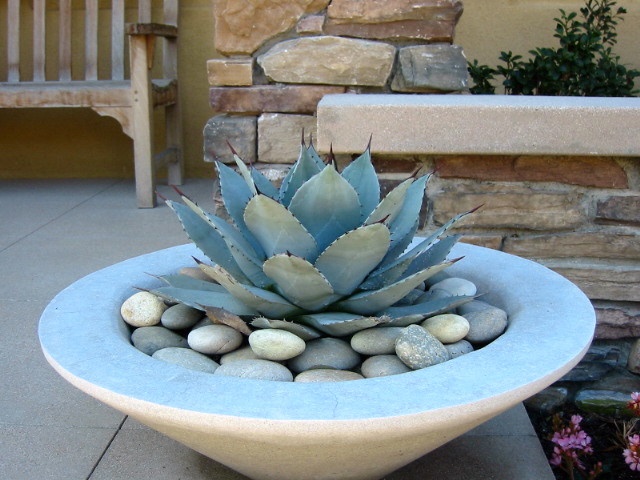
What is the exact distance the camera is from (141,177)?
4113 millimetres

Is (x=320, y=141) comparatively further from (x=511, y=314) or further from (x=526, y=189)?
(x=511, y=314)

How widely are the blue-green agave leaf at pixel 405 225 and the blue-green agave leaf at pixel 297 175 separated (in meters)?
0.20

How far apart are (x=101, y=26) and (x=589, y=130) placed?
363cm

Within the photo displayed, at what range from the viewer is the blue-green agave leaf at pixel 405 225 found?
1499mm

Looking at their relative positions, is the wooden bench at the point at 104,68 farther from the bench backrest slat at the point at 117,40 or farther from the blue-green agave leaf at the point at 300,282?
the blue-green agave leaf at the point at 300,282

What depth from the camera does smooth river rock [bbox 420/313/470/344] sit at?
54.8 inches

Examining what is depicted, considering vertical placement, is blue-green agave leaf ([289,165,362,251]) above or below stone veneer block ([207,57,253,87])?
below

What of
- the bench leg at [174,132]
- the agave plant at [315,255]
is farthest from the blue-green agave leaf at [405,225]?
the bench leg at [174,132]

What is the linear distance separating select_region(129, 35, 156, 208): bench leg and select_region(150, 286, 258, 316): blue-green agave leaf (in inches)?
101

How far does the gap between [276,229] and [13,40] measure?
3783 millimetres

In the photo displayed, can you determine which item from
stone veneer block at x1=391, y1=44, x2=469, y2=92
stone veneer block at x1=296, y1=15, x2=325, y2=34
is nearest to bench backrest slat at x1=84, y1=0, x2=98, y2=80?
stone veneer block at x1=296, y1=15, x2=325, y2=34

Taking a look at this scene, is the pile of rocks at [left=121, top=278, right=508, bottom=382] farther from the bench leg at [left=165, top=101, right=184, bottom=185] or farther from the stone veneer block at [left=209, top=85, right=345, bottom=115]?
the bench leg at [left=165, top=101, right=184, bottom=185]

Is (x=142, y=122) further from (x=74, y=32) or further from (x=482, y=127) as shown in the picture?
(x=482, y=127)

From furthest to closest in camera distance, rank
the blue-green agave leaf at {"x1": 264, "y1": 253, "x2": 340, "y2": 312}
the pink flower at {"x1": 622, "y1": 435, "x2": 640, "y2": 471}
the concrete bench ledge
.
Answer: the concrete bench ledge < the pink flower at {"x1": 622, "y1": 435, "x2": 640, "y2": 471} < the blue-green agave leaf at {"x1": 264, "y1": 253, "x2": 340, "y2": 312}
